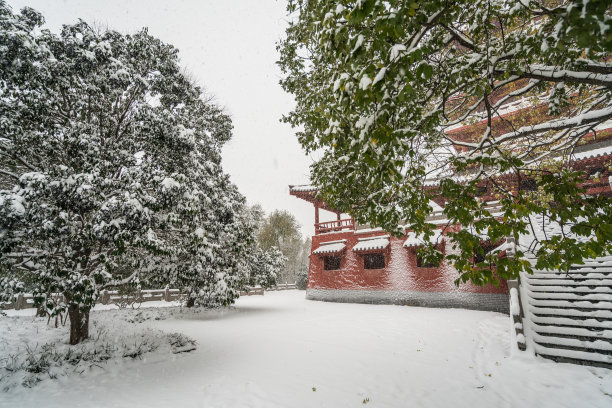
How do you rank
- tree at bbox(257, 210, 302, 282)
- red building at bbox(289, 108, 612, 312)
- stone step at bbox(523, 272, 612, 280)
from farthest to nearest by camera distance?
tree at bbox(257, 210, 302, 282), red building at bbox(289, 108, 612, 312), stone step at bbox(523, 272, 612, 280)

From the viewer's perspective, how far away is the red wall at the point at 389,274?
11789mm

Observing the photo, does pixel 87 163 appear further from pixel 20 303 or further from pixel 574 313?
pixel 20 303

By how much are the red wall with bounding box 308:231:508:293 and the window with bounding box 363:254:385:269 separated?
291mm

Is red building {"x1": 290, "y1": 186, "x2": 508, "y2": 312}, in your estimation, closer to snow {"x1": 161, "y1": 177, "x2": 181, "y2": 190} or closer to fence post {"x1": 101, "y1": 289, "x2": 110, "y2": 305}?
snow {"x1": 161, "y1": 177, "x2": 181, "y2": 190}

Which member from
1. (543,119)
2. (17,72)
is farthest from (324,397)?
(543,119)

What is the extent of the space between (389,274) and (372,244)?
165cm

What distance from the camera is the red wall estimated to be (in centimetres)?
1179

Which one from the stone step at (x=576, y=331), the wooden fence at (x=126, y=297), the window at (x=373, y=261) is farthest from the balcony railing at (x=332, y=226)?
the stone step at (x=576, y=331)

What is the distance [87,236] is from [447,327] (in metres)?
9.69

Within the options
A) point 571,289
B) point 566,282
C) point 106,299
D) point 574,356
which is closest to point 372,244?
point 566,282

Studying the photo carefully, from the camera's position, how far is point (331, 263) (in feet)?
52.8

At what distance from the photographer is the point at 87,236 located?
480 cm

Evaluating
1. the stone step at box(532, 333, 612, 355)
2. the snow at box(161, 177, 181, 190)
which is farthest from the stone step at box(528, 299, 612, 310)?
the snow at box(161, 177, 181, 190)

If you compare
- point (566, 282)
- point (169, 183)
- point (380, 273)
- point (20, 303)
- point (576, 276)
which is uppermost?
point (169, 183)
